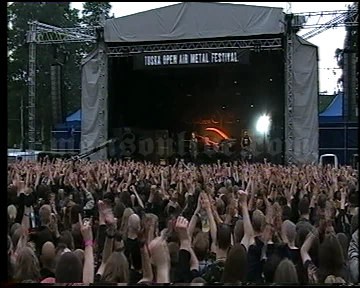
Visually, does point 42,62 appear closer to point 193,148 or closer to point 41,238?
point 193,148

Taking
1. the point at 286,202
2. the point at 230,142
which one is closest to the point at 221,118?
the point at 230,142

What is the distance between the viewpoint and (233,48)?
1480 centimetres

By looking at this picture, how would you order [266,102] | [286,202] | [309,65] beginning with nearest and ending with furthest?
[286,202]
[309,65]
[266,102]

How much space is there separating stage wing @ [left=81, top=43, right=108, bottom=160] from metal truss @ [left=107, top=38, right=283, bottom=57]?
1.46ft

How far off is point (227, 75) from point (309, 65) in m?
4.44

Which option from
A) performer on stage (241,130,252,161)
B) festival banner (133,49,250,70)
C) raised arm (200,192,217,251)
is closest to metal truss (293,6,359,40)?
festival banner (133,49,250,70)

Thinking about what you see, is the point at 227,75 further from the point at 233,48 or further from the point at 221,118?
the point at 233,48

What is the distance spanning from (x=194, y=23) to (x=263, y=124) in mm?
5391

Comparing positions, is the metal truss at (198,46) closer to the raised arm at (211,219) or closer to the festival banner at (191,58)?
the festival banner at (191,58)

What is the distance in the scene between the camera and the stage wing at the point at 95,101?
51.4 feet

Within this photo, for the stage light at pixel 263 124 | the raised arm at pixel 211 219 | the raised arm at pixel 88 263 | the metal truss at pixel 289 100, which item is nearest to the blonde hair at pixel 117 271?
the raised arm at pixel 88 263

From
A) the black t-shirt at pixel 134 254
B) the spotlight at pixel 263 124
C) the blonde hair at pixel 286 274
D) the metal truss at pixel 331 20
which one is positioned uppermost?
the metal truss at pixel 331 20

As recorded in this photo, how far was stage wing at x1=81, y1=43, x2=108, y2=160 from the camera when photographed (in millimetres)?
15664

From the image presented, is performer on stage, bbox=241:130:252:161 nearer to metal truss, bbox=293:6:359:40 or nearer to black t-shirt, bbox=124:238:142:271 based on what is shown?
metal truss, bbox=293:6:359:40
